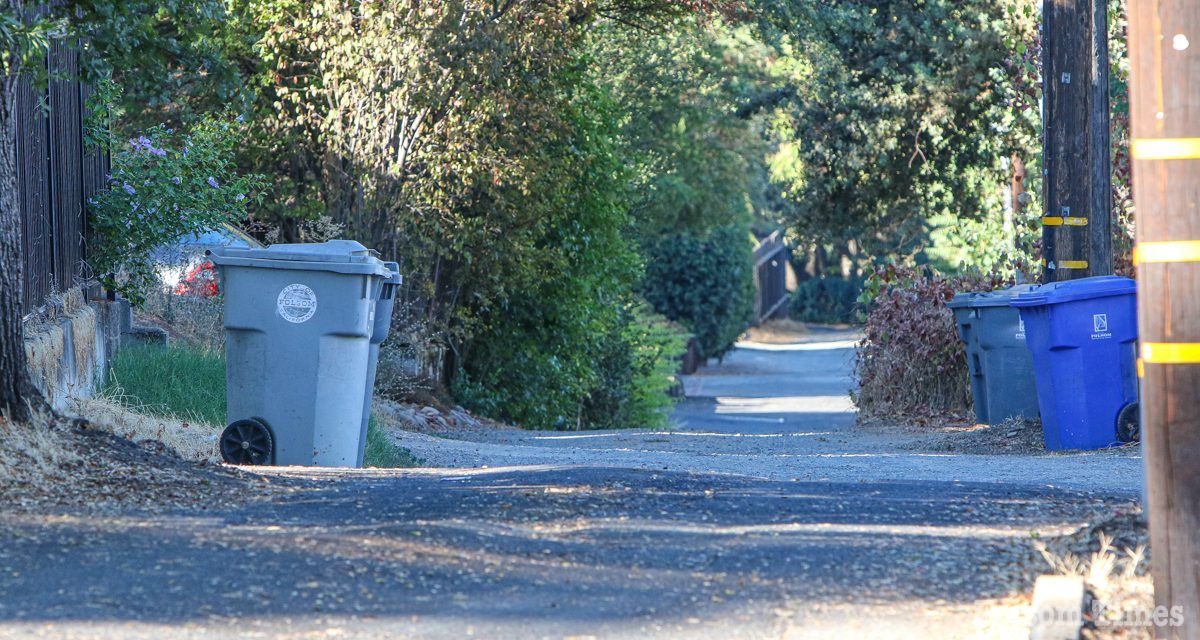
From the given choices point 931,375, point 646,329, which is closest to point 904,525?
point 931,375

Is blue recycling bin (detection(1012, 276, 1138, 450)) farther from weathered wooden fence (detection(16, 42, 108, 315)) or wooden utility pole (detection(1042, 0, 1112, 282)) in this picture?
weathered wooden fence (detection(16, 42, 108, 315))

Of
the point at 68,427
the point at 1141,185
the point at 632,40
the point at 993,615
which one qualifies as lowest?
the point at 993,615

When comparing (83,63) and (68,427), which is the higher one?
(83,63)

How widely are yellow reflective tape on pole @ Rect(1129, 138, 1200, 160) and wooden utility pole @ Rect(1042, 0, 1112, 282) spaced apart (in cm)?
768

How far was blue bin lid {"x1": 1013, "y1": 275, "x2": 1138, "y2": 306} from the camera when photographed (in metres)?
10.0

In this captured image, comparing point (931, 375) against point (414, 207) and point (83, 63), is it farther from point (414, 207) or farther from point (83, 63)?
point (83, 63)

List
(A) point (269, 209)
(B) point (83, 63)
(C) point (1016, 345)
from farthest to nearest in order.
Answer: (A) point (269, 209) < (C) point (1016, 345) < (B) point (83, 63)

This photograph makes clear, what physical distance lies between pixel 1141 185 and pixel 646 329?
21.0 m

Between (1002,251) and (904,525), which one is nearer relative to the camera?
(904,525)

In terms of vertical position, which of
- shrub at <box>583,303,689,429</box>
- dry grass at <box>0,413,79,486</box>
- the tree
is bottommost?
shrub at <box>583,303,689,429</box>

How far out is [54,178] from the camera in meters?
10.1

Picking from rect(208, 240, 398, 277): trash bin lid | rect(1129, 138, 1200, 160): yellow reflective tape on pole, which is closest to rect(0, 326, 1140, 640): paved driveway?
rect(208, 240, 398, 277): trash bin lid

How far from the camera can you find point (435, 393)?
16.3m

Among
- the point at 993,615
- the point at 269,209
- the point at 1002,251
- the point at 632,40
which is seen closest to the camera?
the point at 993,615
